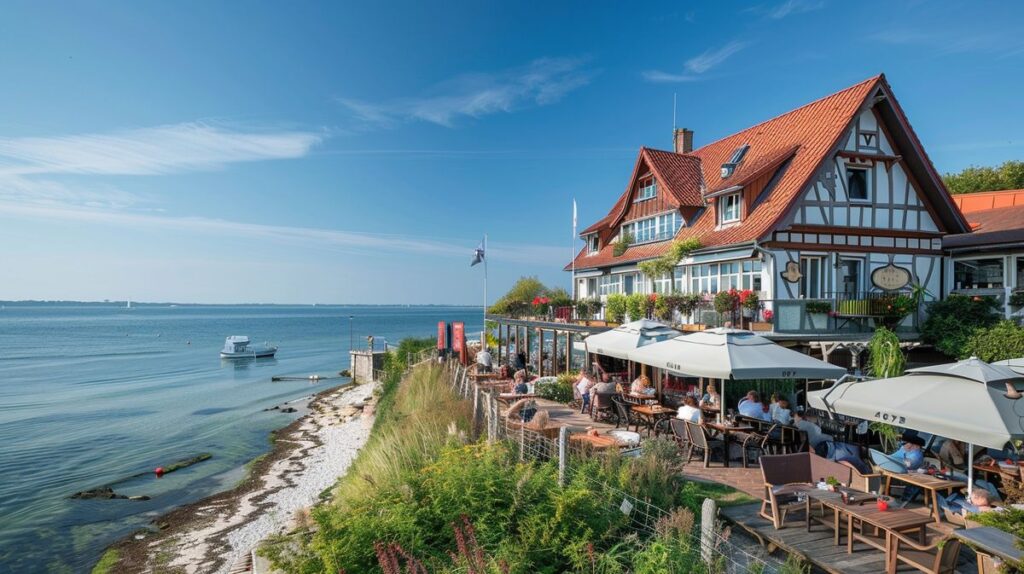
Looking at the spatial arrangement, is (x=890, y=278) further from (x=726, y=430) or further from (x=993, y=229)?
(x=726, y=430)

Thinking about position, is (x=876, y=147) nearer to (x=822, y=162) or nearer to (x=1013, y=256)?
(x=822, y=162)

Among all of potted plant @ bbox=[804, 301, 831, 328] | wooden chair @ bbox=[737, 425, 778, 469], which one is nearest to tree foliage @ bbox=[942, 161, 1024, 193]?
potted plant @ bbox=[804, 301, 831, 328]

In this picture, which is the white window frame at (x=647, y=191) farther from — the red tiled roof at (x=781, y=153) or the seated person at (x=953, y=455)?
the seated person at (x=953, y=455)

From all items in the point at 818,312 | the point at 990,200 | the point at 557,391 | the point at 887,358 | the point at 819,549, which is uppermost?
the point at 990,200

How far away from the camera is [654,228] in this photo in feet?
77.7

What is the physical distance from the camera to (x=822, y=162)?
56.2ft

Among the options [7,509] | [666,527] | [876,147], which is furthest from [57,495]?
[876,147]

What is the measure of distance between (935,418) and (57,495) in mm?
22799

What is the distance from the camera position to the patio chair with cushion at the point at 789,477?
6922 millimetres

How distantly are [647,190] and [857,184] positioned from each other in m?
8.19

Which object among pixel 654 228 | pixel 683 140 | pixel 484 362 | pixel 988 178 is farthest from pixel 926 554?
pixel 988 178

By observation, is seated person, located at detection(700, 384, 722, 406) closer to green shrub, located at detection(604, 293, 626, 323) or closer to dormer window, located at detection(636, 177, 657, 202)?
green shrub, located at detection(604, 293, 626, 323)

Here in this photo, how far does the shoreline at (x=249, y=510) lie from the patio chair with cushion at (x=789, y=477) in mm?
9522

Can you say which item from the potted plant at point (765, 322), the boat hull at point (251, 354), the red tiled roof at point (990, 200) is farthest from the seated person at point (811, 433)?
the boat hull at point (251, 354)
